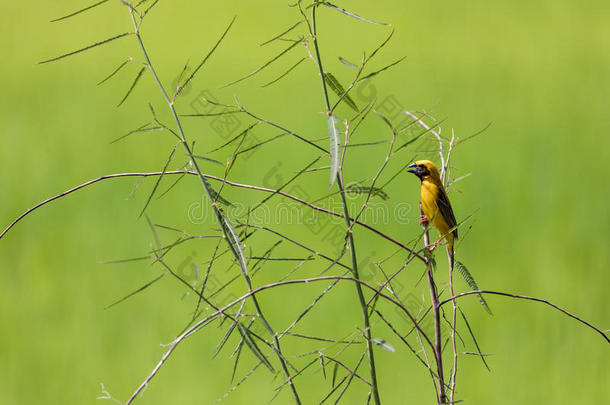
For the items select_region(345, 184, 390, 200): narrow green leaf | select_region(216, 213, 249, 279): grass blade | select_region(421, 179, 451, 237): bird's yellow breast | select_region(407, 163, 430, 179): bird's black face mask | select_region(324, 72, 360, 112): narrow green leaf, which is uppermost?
select_region(407, 163, 430, 179): bird's black face mask

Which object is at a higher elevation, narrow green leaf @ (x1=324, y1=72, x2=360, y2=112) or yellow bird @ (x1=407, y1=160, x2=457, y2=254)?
yellow bird @ (x1=407, y1=160, x2=457, y2=254)

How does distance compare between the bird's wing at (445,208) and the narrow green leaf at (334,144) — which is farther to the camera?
the bird's wing at (445,208)

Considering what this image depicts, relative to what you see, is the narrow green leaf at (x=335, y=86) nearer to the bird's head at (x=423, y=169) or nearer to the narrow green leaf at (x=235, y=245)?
the narrow green leaf at (x=235, y=245)

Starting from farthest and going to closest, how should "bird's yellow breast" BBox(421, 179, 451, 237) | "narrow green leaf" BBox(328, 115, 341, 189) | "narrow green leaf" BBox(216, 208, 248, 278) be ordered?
"bird's yellow breast" BBox(421, 179, 451, 237) < "narrow green leaf" BBox(216, 208, 248, 278) < "narrow green leaf" BBox(328, 115, 341, 189)

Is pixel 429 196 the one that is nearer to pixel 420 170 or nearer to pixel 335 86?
pixel 420 170

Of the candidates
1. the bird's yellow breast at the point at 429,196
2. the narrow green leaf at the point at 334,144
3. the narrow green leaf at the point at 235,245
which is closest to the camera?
the narrow green leaf at the point at 334,144

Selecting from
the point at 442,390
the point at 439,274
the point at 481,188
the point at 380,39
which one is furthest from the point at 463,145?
the point at 442,390

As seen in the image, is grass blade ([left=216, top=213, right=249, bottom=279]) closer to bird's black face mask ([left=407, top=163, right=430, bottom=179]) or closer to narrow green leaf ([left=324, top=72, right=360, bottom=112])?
narrow green leaf ([left=324, top=72, right=360, bottom=112])

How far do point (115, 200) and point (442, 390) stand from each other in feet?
7.18

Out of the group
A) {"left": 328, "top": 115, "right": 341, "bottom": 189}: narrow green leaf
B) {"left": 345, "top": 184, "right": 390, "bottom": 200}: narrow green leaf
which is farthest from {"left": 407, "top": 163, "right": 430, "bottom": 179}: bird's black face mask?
{"left": 328, "top": 115, "right": 341, "bottom": 189}: narrow green leaf

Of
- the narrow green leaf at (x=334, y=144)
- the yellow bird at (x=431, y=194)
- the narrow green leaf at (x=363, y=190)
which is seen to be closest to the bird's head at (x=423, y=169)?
the yellow bird at (x=431, y=194)

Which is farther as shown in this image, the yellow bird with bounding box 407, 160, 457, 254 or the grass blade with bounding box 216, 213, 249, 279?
the yellow bird with bounding box 407, 160, 457, 254

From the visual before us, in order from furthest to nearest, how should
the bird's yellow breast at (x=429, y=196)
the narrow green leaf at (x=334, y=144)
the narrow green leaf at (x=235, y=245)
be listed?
1. the bird's yellow breast at (x=429, y=196)
2. the narrow green leaf at (x=235, y=245)
3. the narrow green leaf at (x=334, y=144)

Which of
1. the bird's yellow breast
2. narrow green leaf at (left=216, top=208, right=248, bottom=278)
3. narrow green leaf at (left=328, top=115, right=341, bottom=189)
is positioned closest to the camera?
narrow green leaf at (left=328, top=115, right=341, bottom=189)
